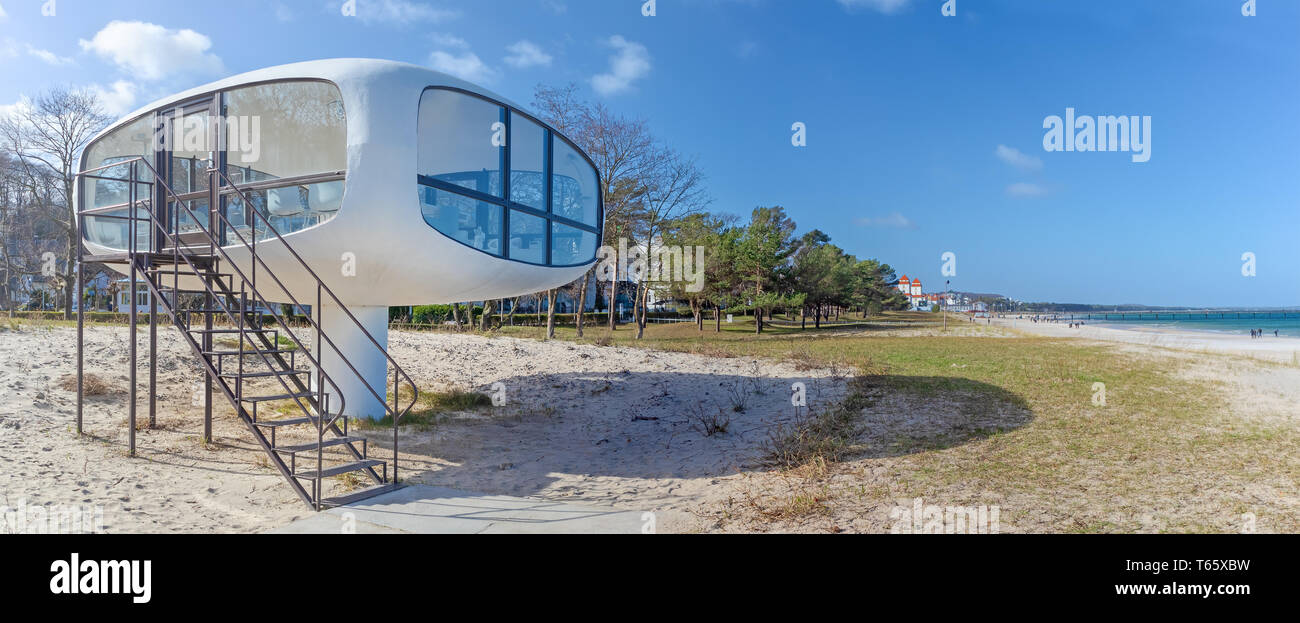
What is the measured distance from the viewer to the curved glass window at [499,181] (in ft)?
29.0

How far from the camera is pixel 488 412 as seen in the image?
1223 cm

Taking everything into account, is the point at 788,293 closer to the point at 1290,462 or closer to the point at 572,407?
the point at 572,407

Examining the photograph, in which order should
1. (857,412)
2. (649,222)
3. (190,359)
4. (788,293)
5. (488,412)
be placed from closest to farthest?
(857,412) → (488,412) → (190,359) → (649,222) → (788,293)

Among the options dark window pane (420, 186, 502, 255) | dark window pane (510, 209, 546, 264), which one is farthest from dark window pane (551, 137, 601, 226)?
dark window pane (420, 186, 502, 255)

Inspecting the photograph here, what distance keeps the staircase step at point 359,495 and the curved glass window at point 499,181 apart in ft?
11.5

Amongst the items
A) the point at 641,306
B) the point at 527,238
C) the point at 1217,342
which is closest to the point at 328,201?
the point at 527,238

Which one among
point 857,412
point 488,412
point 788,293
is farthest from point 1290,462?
point 788,293

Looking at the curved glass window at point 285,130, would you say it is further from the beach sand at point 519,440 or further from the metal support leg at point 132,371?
the beach sand at point 519,440

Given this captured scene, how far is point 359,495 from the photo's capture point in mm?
6551

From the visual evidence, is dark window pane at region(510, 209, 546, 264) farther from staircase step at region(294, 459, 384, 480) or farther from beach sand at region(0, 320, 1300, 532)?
staircase step at region(294, 459, 384, 480)

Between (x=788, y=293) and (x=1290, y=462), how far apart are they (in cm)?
3743

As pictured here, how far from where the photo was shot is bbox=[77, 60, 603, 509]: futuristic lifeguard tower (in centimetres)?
817

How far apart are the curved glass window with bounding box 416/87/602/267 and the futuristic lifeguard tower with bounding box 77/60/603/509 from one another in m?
0.03

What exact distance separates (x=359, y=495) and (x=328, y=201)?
12.8ft
